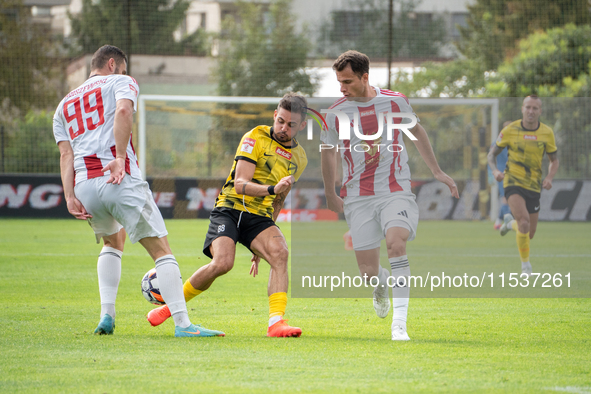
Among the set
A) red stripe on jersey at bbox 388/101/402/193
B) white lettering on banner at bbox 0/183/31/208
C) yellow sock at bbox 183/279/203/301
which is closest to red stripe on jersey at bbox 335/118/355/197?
red stripe on jersey at bbox 388/101/402/193

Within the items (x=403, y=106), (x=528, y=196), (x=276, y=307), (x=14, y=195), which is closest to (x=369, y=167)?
(x=403, y=106)

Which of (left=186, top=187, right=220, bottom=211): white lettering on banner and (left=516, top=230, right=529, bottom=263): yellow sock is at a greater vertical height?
(left=516, top=230, right=529, bottom=263): yellow sock

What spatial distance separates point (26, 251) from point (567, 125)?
51.9ft

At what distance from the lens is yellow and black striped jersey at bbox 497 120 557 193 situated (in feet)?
32.2

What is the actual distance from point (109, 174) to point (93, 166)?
0.46 feet

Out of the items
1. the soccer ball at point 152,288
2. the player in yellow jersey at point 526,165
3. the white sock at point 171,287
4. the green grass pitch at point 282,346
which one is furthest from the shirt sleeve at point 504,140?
the white sock at point 171,287

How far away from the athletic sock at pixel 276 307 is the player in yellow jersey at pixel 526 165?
502 cm

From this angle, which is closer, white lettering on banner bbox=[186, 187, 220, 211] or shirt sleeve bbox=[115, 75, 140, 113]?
shirt sleeve bbox=[115, 75, 140, 113]

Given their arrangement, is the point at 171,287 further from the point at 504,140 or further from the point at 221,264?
the point at 504,140

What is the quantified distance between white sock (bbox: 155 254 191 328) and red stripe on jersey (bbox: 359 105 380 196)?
1.49 metres

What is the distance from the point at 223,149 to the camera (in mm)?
23141

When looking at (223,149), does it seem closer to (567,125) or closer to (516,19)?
(567,125)

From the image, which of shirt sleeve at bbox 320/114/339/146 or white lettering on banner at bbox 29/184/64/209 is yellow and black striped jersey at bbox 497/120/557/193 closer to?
shirt sleeve at bbox 320/114/339/146

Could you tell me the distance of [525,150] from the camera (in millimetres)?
9977
